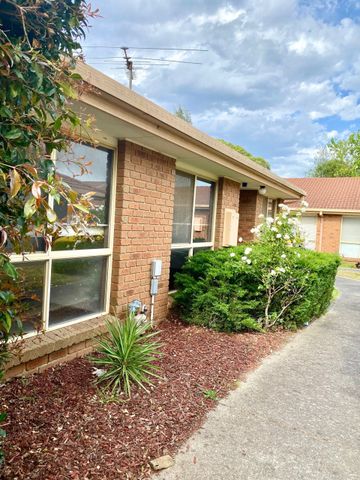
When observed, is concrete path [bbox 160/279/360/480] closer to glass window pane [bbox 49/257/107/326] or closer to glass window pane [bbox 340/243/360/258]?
glass window pane [bbox 49/257/107/326]

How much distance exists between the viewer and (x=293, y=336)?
5.88m

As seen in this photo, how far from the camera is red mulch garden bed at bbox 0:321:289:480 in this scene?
7.81 feet

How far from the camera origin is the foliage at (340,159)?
1484 inches

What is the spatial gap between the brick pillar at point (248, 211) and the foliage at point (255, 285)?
136 inches

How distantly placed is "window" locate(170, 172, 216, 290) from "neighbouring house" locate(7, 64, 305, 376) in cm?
3

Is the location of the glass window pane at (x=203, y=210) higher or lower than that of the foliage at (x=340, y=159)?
lower

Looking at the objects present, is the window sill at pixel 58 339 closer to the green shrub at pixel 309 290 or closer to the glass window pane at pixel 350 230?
the green shrub at pixel 309 290

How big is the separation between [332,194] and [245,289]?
63.2ft

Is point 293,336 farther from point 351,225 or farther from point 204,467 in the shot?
point 351,225

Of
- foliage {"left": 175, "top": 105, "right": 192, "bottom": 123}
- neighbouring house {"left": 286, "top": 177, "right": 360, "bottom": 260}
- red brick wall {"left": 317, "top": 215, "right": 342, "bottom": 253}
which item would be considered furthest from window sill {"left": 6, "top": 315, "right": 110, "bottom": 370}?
foliage {"left": 175, "top": 105, "right": 192, "bottom": 123}

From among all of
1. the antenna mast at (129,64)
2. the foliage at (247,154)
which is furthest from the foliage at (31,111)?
the foliage at (247,154)

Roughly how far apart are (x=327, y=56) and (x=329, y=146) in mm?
33666

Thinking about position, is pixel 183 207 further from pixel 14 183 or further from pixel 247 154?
pixel 247 154

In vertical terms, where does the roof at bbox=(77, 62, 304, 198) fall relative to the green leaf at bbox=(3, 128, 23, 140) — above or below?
above
